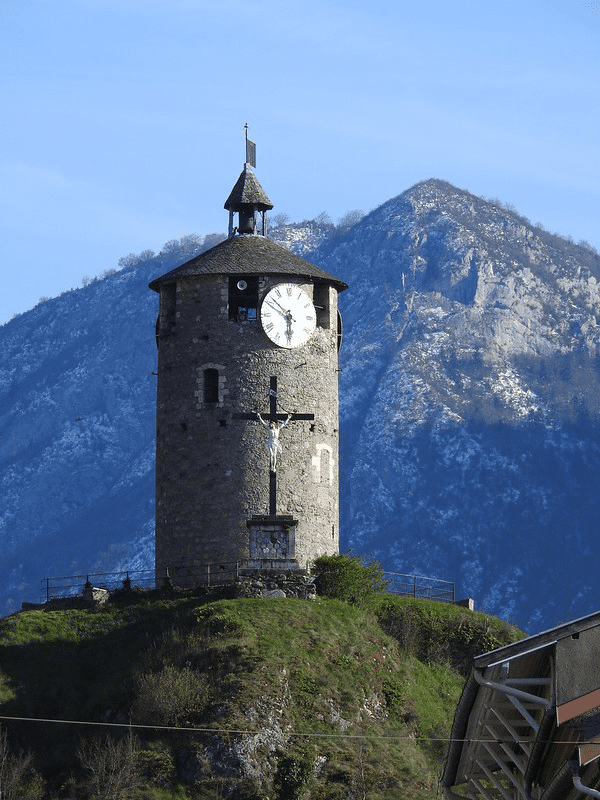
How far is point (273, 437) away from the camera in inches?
2859

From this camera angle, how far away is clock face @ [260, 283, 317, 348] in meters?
74.0

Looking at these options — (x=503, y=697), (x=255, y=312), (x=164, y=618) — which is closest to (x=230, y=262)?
(x=255, y=312)

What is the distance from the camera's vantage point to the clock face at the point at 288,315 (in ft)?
243

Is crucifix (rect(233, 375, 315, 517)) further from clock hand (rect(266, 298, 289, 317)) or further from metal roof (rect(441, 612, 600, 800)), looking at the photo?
metal roof (rect(441, 612, 600, 800))

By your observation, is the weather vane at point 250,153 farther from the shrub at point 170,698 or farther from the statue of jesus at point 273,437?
the shrub at point 170,698

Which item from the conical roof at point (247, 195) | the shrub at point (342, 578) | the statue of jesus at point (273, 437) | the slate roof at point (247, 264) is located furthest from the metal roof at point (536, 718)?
the conical roof at point (247, 195)

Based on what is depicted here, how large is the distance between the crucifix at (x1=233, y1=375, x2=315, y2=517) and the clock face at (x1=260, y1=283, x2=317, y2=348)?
2.17 meters

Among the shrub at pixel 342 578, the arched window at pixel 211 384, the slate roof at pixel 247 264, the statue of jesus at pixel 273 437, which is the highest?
the slate roof at pixel 247 264

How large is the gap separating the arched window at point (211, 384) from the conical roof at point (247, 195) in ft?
26.8

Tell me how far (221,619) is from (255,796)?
887 cm

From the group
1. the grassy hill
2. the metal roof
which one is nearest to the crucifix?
the grassy hill

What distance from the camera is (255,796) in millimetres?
58969

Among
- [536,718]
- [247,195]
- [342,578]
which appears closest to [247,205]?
[247,195]

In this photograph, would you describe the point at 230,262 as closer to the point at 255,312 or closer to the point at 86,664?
the point at 255,312
